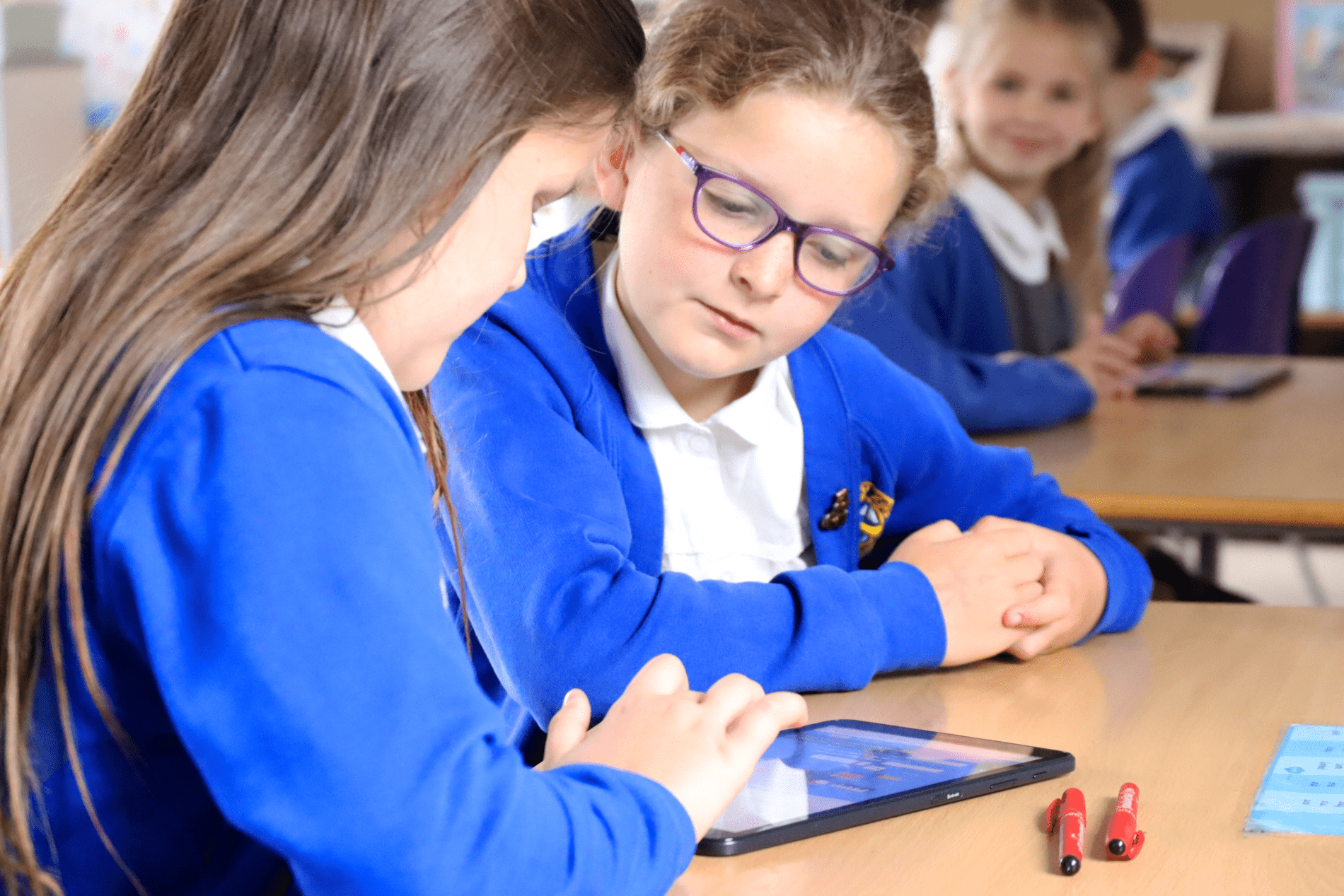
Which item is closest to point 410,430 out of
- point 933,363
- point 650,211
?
point 650,211

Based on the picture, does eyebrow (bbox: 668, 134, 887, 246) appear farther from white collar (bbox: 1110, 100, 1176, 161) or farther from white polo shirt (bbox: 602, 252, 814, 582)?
white collar (bbox: 1110, 100, 1176, 161)

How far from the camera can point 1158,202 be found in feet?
14.1

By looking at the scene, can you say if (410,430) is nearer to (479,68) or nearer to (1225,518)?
(479,68)

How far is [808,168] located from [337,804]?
704 millimetres

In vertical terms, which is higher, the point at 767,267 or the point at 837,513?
the point at 767,267

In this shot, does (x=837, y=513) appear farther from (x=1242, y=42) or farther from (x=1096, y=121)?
(x=1242, y=42)

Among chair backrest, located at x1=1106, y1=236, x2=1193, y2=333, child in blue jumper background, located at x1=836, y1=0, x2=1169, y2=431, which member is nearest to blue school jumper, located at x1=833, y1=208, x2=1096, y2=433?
child in blue jumper background, located at x1=836, y1=0, x2=1169, y2=431

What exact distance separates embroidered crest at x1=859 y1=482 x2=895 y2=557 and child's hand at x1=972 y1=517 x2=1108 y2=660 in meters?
0.12

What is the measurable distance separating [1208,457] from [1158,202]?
274 centimetres

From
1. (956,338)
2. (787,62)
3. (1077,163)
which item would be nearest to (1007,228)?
(956,338)

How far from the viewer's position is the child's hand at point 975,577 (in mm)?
1062

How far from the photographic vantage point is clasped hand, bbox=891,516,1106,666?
1.07m

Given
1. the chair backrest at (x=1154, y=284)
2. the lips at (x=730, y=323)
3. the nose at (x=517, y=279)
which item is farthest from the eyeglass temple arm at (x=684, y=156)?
the chair backrest at (x=1154, y=284)

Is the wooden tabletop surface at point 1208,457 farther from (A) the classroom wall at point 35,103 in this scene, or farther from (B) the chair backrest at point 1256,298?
(A) the classroom wall at point 35,103
